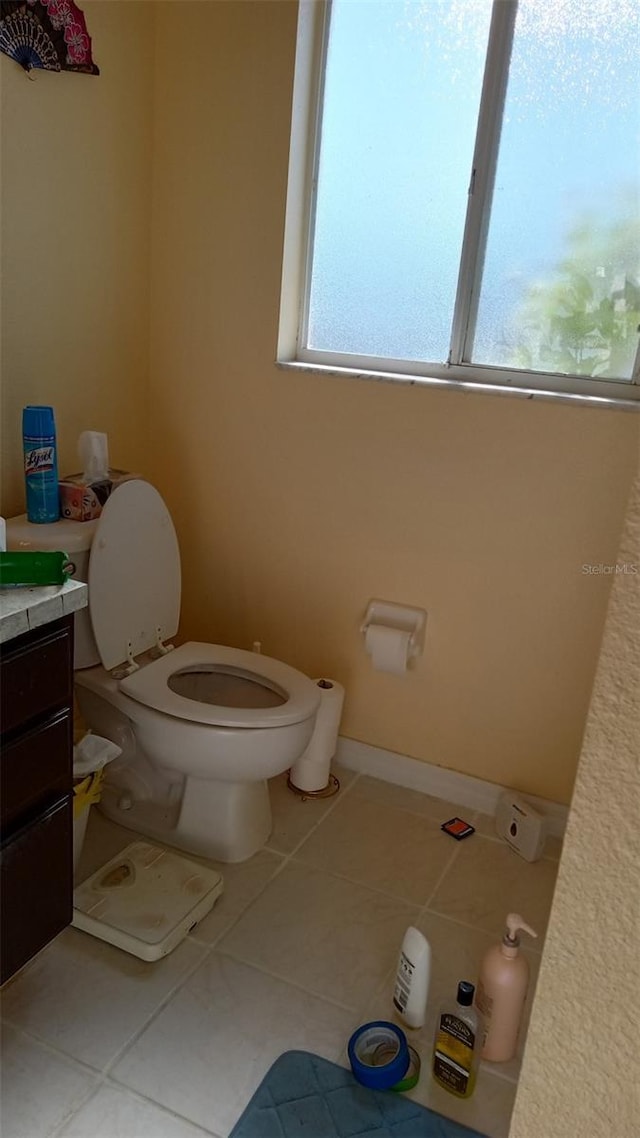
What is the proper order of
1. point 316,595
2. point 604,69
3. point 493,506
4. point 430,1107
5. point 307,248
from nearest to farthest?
point 430,1107, point 604,69, point 493,506, point 307,248, point 316,595

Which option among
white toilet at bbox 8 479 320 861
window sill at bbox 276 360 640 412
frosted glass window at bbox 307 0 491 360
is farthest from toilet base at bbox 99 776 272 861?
frosted glass window at bbox 307 0 491 360

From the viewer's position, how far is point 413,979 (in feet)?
5.09

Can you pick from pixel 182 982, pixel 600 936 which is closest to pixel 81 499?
pixel 182 982

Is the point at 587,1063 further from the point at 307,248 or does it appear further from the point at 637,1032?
the point at 307,248

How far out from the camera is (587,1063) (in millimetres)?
593

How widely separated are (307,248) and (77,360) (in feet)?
2.19

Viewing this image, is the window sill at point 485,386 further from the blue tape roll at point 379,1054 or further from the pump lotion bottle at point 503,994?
the blue tape roll at point 379,1054

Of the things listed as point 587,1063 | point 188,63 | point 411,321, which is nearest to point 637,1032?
point 587,1063

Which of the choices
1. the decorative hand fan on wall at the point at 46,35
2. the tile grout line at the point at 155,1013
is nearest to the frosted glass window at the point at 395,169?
the decorative hand fan on wall at the point at 46,35

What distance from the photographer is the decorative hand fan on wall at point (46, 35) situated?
1636 millimetres

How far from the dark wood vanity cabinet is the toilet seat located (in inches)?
15.9

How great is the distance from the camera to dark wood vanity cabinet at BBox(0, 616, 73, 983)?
1.29 m

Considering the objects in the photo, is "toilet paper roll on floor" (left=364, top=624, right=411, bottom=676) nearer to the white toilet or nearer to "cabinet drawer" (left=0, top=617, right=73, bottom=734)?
the white toilet

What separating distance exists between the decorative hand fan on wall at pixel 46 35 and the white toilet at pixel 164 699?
90 centimetres
